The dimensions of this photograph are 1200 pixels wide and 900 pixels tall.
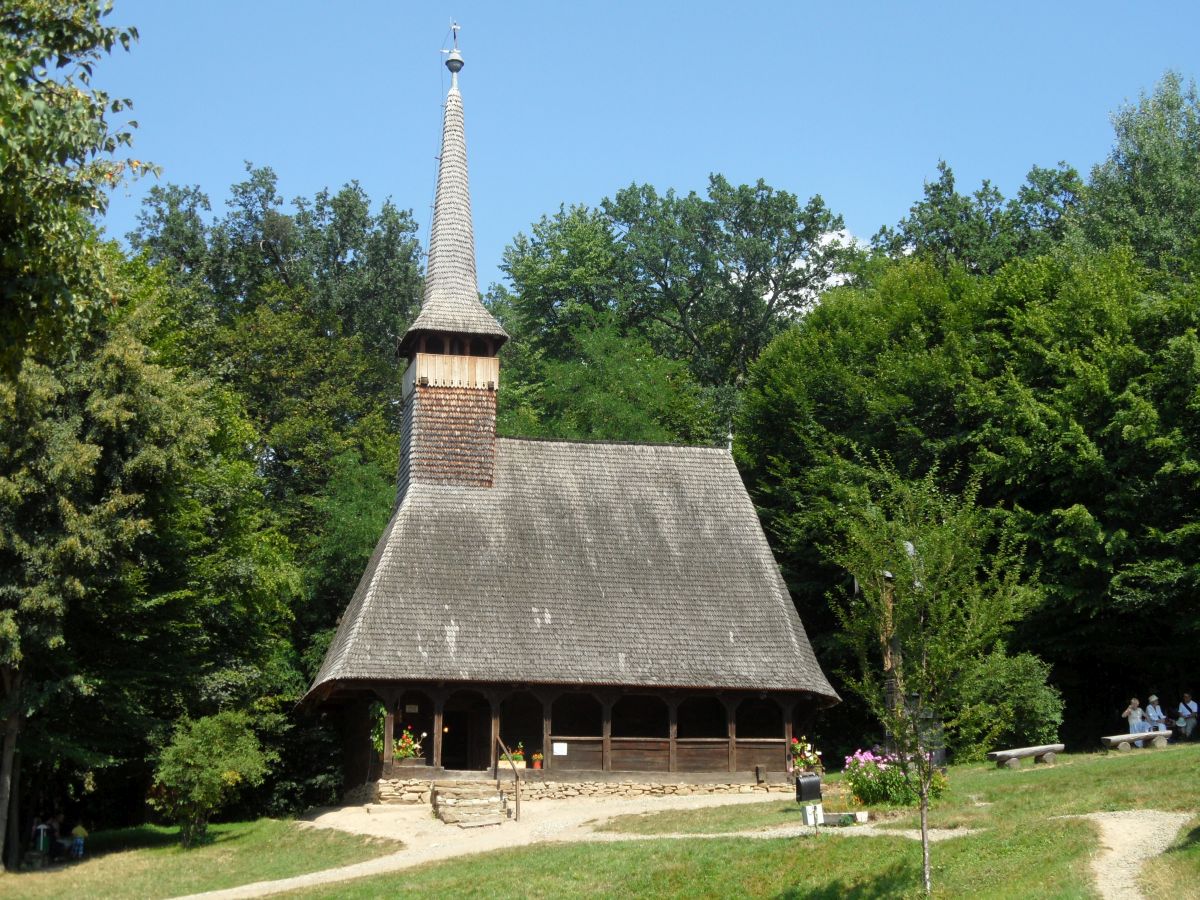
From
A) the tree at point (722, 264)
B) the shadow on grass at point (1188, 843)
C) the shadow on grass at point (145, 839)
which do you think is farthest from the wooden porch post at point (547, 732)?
the tree at point (722, 264)

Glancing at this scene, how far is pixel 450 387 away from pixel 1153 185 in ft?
74.2

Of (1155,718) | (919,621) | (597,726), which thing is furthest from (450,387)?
(919,621)

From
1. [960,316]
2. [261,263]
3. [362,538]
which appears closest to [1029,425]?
[960,316]

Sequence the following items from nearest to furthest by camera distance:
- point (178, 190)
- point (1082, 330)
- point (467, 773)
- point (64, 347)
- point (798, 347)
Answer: point (64, 347)
point (467, 773)
point (1082, 330)
point (798, 347)
point (178, 190)

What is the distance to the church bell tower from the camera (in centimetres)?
3167

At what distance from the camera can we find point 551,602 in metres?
29.7

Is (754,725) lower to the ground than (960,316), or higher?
lower

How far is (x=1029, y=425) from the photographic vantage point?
32.0 metres

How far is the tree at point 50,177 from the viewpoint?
10.9m

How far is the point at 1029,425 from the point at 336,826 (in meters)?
17.8

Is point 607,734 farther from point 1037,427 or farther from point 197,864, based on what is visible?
point 1037,427

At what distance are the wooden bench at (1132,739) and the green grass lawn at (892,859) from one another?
9.68 ft

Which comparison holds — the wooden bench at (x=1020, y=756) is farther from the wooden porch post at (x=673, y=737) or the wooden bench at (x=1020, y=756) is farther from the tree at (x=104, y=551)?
the tree at (x=104, y=551)

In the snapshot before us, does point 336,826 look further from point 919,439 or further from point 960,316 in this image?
point 960,316
